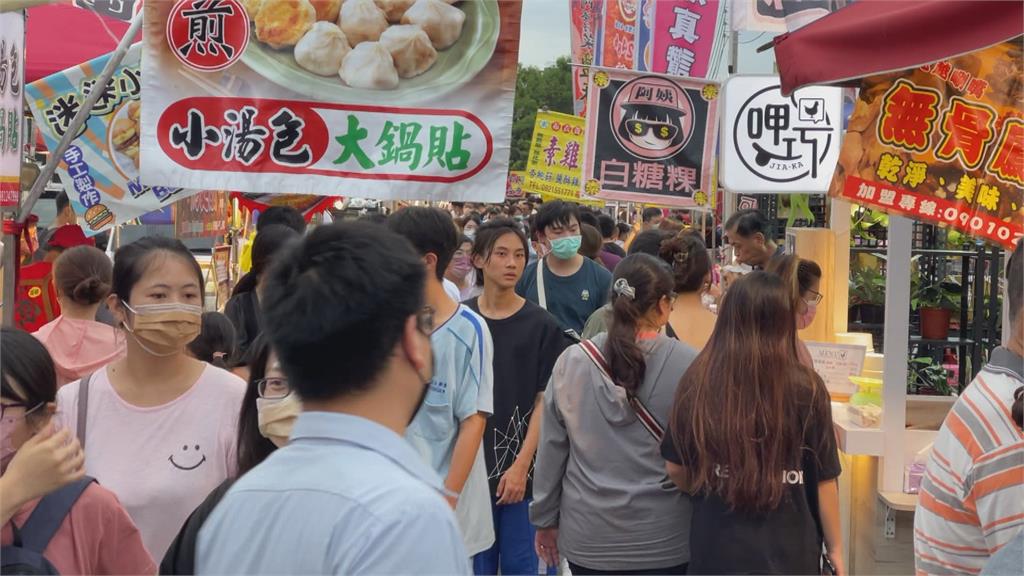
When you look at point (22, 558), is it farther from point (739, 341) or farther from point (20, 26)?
point (20, 26)

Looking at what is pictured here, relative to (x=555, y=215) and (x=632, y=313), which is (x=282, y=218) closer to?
(x=555, y=215)

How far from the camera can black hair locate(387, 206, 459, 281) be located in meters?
4.36

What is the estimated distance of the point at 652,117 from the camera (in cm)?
886

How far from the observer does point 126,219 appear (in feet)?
21.6

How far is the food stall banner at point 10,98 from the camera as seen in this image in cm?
500

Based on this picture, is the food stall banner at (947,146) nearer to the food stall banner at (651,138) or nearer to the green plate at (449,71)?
the green plate at (449,71)

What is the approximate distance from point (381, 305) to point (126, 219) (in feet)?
17.4

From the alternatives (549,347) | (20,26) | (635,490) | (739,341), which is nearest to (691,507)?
(635,490)

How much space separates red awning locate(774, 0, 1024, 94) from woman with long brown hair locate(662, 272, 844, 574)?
0.85 meters

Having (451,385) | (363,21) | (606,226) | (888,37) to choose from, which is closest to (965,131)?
(888,37)

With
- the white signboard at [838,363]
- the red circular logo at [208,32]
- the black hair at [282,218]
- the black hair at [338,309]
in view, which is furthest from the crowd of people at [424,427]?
the white signboard at [838,363]

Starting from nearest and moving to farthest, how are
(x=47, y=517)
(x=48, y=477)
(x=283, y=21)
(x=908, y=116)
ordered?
(x=48, y=477) → (x=47, y=517) → (x=908, y=116) → (x=283, y=21)

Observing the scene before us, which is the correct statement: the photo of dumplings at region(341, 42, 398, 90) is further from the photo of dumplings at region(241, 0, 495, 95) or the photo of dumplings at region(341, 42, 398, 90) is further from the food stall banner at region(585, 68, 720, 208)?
the food stall banner at region(585, 68, 720, 208)

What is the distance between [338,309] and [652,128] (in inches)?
292
